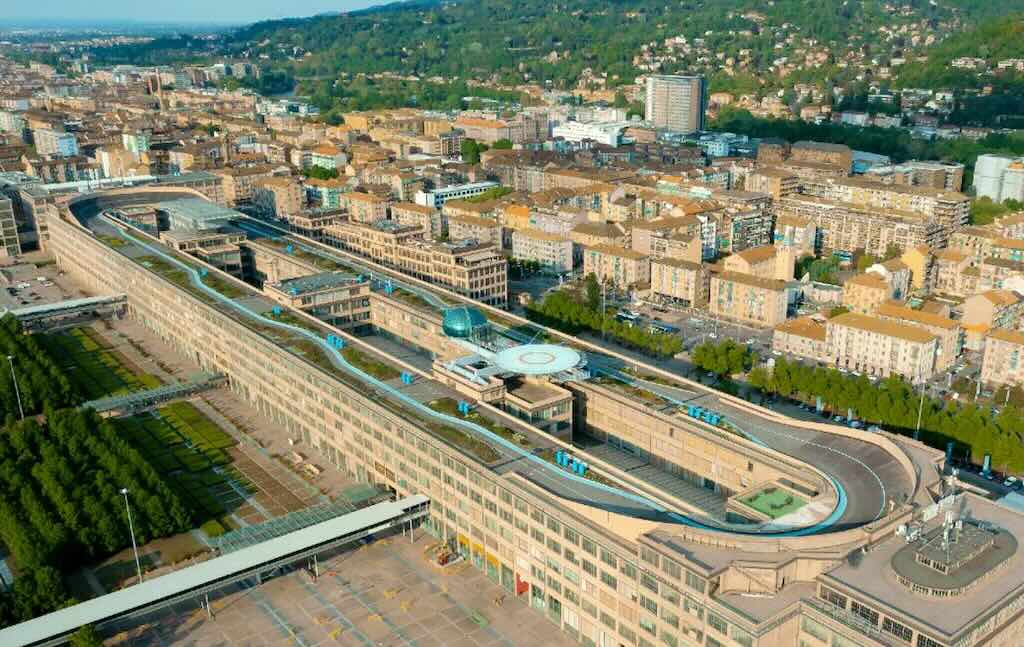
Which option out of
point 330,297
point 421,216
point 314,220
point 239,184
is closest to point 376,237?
point 314,220

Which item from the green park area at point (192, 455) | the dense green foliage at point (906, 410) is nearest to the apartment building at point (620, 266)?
the dense green foliage at point (906, 410)

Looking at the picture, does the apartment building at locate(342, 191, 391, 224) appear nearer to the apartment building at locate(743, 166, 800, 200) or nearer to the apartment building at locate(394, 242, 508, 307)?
the apartment building at locate(394, 242, 508, 307)

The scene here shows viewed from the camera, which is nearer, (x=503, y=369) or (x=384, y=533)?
(x=384, y=533)

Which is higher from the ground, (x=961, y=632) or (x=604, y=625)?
(x=961, y=632)

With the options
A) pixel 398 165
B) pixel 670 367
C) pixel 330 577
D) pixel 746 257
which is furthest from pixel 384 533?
pixel 398 165

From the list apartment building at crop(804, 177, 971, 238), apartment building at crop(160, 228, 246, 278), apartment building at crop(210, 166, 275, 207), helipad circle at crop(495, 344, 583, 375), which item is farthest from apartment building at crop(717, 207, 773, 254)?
apartment building at crop(210, 166, 275, 207)

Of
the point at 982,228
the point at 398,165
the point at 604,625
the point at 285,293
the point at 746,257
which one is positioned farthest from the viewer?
the point at 398,165

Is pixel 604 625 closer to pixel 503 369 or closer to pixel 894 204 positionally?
pixel 503 369

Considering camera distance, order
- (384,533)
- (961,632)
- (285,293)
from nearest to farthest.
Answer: (961,632) < (384,533) < (285,293)
